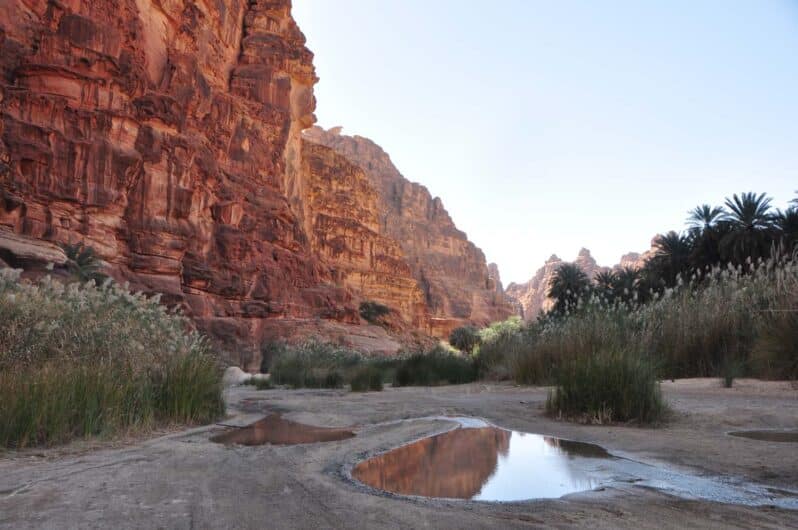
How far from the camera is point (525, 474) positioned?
3479 mm

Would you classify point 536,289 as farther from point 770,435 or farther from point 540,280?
point 770,435

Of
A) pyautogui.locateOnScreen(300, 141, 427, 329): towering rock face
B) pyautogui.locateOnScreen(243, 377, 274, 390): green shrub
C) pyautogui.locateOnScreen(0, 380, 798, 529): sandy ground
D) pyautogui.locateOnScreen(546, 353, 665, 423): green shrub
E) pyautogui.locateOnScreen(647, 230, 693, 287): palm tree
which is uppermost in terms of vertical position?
pyautogui.locateOnScreen(300, 141, 427, 329): towering rock face

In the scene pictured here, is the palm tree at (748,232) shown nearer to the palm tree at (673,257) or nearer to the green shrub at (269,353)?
the palm tree at (673,257)

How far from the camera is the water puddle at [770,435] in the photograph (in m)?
4.30

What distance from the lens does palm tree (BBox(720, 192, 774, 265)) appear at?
26578 mm

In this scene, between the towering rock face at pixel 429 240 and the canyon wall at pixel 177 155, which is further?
the towering rock face at pixel 429 240

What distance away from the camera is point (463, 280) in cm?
12912

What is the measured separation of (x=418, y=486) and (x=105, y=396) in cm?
332

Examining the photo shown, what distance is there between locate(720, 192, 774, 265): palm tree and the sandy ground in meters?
24.5

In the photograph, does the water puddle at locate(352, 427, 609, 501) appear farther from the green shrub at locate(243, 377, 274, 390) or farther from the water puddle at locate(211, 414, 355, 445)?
the green shrub at locate(243, 377, 274, 390)

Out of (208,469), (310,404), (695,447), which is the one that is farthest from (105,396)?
(695,447)

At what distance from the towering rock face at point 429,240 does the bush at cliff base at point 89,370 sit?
335 feet

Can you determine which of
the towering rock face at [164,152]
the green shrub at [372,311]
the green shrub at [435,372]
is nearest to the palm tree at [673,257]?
the green shrub at [435,372]

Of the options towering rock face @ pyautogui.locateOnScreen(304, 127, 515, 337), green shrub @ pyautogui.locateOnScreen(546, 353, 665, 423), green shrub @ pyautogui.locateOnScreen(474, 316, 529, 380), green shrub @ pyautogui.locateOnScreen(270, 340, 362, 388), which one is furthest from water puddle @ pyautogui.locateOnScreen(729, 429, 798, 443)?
towering rock face @ pyautogui.locateOnScreen(304, 127, 515, 337)
